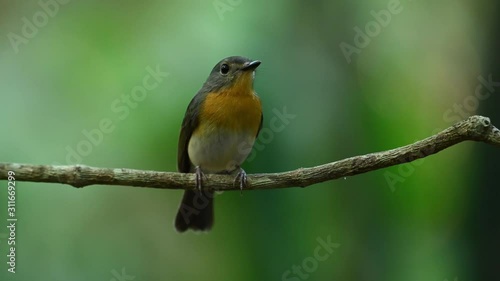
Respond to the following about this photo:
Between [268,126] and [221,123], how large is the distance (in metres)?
0.37

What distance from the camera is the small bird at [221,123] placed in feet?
9.41

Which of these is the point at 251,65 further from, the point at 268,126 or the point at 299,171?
the point at 299,171

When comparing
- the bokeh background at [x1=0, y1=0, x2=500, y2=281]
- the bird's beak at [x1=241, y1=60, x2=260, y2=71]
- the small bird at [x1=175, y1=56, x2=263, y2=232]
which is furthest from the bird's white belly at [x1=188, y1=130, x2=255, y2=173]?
the bird's beak at [x1=241, y1=60, x2=260, y2=71]

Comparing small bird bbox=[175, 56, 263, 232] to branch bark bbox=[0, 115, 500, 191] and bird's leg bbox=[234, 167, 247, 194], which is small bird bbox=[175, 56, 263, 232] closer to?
bird's leg bbox=[234, 167, 247, 194]

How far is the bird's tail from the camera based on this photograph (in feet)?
9.94

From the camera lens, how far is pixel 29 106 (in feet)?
9.38

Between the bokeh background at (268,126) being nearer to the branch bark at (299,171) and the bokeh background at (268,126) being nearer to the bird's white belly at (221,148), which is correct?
the bird's white belly at (221,148)

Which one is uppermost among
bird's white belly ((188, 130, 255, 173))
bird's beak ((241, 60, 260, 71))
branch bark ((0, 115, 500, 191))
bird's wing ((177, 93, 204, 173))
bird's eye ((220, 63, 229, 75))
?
bird's eye ((220, 63, 229, 75))

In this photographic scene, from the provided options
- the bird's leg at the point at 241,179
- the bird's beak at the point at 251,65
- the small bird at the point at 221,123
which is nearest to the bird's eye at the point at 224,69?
the small bird at the point at 221,123

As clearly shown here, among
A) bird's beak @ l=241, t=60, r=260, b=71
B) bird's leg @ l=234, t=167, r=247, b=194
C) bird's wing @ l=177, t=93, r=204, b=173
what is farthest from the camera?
bird's wing @ l=177, t=93, r=204, b=173

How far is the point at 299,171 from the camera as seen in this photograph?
2.21 meters

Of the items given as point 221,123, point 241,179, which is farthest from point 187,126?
point 241,179

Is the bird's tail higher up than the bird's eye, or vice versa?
the bird's eye

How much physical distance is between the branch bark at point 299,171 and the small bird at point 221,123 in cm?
56
